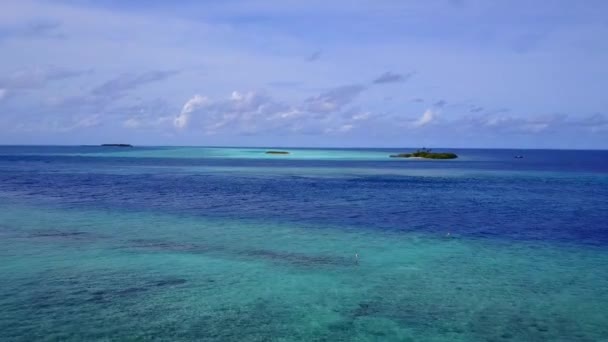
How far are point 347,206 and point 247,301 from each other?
22.9m

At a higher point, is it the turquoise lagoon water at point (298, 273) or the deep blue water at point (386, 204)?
the deep blue water at point (386, 204)

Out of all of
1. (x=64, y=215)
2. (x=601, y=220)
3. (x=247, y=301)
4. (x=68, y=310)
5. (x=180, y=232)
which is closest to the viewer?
(x=68, y=310)

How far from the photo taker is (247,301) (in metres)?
14.9

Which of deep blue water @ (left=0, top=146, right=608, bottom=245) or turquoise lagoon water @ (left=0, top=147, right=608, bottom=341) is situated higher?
deep blue water @ (left=0, top=146, right=608, bottom=245)

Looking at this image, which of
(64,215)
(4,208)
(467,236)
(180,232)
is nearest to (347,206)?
(467,236)

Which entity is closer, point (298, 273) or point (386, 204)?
point (298, 273)

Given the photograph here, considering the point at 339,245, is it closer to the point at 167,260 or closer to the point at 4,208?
the point at 167,260

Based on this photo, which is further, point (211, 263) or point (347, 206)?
point (347, 206)

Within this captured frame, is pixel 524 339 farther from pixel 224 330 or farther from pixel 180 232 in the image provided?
pixel 180 232

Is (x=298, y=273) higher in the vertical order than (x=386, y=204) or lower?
lower

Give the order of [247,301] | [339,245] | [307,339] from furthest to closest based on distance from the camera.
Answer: [339,245] → [247,301] → [307,339]

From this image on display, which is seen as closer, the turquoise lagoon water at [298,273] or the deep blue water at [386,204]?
the turquoise lagoon water at [298,273]

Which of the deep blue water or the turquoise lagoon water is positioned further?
the deep blue water

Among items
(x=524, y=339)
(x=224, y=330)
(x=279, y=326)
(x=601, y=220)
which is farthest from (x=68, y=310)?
(x=601, y=220)
